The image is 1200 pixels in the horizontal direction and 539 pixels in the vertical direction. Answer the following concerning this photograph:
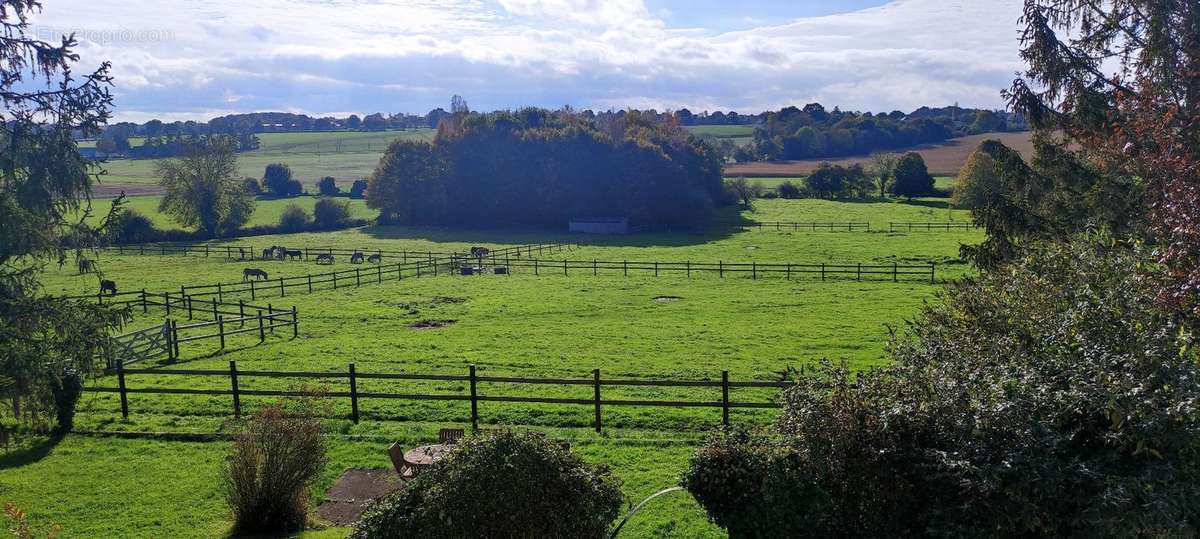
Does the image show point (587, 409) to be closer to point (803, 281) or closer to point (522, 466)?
point (522, 466)

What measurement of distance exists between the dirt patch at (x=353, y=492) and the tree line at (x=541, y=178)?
60952mm

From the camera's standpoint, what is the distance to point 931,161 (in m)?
116

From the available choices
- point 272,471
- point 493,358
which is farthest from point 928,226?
point 272,471

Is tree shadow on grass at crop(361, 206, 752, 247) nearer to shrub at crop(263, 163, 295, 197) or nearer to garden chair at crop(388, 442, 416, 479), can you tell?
shrub at crop(263, 163, 295, 197)

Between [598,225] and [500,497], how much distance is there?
65.2 metres

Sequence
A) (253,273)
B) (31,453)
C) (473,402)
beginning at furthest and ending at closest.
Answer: (253,273), (473,402), (31,453)

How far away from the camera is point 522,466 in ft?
24.3

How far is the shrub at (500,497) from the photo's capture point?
7.34 meters

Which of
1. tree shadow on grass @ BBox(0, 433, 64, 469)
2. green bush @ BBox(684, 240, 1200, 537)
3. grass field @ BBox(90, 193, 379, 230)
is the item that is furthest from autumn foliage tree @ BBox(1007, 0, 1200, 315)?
grass field @ BBox(90, 193, 379, 230)

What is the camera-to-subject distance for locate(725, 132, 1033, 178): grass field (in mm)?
108188

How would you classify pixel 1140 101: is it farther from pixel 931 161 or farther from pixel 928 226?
pixel 931 161

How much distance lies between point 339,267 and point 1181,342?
147ft

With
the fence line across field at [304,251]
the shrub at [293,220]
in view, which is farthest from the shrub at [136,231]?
the shrub at [293,220]

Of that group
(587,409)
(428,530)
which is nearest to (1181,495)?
(428,530)
